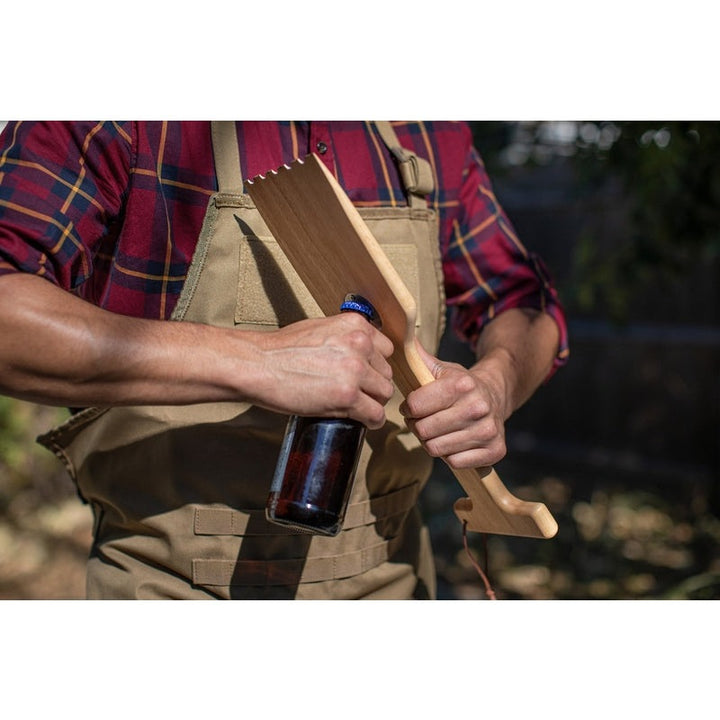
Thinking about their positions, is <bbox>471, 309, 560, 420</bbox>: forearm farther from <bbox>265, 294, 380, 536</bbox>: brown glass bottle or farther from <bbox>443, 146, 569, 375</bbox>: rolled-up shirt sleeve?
<bbox>265, 294, 380, 536</bbox>: brown glass bottle

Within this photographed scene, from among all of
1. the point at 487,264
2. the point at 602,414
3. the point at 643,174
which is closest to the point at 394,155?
the point at 487,264

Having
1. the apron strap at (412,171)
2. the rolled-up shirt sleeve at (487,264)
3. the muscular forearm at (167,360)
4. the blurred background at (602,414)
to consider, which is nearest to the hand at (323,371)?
the muscular forearm at (167,360)

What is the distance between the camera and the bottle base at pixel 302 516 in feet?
3.63

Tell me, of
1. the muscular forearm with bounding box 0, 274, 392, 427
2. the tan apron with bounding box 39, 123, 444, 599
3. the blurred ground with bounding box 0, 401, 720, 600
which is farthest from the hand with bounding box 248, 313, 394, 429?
the blurred ground with bounding box 0, 401, 720, 600

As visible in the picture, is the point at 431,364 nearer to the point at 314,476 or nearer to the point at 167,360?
the point at 314,476

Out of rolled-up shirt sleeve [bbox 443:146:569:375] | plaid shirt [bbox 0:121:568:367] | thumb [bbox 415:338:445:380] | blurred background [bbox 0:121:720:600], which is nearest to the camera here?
plaid shirt [bbox 0:121:568:367]

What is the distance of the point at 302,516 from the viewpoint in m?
1.11

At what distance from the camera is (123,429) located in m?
1.33

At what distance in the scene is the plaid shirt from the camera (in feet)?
3.70

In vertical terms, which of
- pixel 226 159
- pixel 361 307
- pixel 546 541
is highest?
pixel 226 159

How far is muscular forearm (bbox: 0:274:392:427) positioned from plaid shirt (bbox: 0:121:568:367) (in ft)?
0.31

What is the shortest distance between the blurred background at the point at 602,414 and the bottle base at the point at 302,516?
2.14m

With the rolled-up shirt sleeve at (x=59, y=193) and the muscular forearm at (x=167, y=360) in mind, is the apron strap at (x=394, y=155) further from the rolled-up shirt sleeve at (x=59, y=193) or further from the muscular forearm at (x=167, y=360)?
the muscular forearm at (x=167, y=360)

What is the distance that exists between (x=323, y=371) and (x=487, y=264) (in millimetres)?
681
